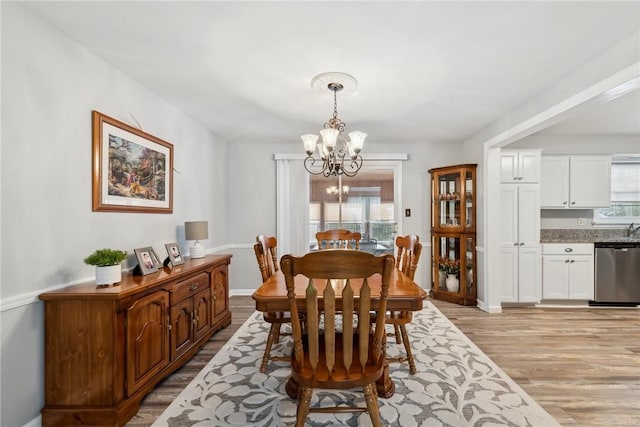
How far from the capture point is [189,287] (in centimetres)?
250

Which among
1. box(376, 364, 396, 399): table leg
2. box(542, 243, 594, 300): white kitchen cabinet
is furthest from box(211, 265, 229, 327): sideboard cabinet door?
box(542, 243, 594, 300): white kitchen cabinet

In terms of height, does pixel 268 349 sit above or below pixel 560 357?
above

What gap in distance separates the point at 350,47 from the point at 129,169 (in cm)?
202

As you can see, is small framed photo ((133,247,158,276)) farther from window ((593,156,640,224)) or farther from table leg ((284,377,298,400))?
window ((593,156,640,224))

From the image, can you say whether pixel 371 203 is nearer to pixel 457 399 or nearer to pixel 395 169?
pixel 395 169

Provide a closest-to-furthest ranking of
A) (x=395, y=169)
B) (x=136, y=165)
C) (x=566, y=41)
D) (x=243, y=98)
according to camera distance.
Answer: (x=566, y=41), (x=136, y=165), (x=243, y=98), (x=395, y=169)

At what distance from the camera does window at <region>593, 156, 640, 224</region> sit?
14.6 ft

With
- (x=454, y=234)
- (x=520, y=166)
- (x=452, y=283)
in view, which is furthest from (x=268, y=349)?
(x=520, y=166)

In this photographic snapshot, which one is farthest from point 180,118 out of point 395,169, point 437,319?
point 437,319

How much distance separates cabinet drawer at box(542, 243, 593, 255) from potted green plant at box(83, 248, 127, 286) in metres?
4.80

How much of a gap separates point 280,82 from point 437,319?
3.11m

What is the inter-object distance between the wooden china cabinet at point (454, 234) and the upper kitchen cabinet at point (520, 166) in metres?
0.36

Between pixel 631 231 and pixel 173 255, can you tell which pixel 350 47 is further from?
pixel 631 231

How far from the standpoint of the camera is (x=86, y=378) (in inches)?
66.4
